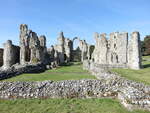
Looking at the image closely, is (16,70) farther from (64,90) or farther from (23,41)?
(23,41)

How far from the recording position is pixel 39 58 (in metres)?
40.8

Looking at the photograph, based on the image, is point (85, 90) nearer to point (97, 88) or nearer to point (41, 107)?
point (97, 88)

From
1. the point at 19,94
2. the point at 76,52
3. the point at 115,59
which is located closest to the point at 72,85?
the point at 19,94

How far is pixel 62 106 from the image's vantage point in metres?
11.8

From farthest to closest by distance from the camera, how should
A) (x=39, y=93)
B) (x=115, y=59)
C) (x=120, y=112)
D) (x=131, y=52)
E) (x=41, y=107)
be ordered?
(x=115, y=59)
(x=131, y=52)
(x=39, y=93)
(x=41, y=107)
(x=120, y=112)

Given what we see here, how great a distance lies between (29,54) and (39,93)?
31.3 meters

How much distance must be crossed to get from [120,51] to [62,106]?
30816 millimetres

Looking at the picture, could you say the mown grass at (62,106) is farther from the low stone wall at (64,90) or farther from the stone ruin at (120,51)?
the stone ruin at (120,51)

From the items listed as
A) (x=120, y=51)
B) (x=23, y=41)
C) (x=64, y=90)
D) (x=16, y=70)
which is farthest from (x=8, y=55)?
(x=64, y=90)

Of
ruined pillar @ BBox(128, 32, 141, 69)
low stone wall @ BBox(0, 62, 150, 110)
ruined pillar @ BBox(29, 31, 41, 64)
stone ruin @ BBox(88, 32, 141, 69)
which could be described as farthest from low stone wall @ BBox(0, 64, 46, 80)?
ruined pillar @ BBox(128, 32, 141, 69)

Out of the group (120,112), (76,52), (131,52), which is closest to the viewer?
(120,112)

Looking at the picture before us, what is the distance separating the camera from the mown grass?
1110 centimetres

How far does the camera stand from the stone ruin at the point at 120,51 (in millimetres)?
32003

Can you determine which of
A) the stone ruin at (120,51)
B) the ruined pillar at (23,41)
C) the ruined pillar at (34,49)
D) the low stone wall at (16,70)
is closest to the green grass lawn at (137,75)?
the stone ruin at (120,51)
